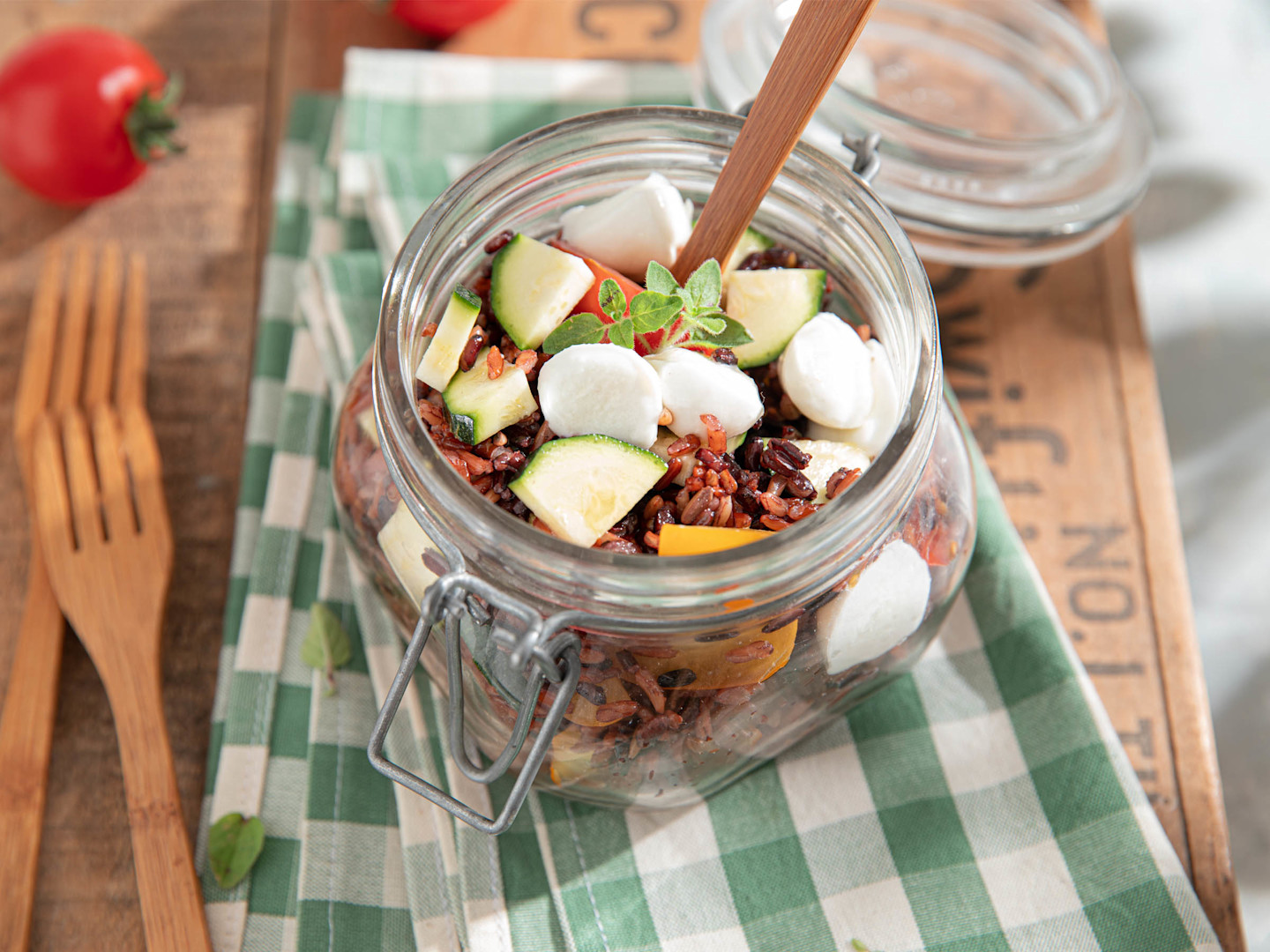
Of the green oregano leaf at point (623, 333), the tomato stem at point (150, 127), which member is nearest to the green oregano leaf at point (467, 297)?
the green oregano leaf at point (623, 333)

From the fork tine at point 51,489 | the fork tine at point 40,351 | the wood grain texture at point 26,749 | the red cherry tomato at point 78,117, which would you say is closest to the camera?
the wood grain texture at point 26,749

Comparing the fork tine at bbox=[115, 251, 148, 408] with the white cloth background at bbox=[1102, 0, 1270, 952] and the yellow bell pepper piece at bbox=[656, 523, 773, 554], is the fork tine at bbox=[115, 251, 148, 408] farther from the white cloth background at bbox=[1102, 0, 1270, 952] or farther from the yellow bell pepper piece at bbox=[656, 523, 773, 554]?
the white cloth background at bbox=[1102, 0, 1270, 952]

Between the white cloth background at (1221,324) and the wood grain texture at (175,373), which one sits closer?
the wood grain texture at (175,373)

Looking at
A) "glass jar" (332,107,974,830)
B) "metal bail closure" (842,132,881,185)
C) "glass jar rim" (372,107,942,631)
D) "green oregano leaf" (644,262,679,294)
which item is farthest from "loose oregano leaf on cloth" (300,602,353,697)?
"metal bail closure" (842,132,881,185)

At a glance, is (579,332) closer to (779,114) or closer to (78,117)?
(779,114)

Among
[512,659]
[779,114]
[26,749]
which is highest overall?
[779,114]

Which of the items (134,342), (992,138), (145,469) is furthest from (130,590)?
(992,138)

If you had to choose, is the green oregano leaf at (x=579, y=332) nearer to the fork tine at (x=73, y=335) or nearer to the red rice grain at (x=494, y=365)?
the red rice grain at (x=494, y=365)
